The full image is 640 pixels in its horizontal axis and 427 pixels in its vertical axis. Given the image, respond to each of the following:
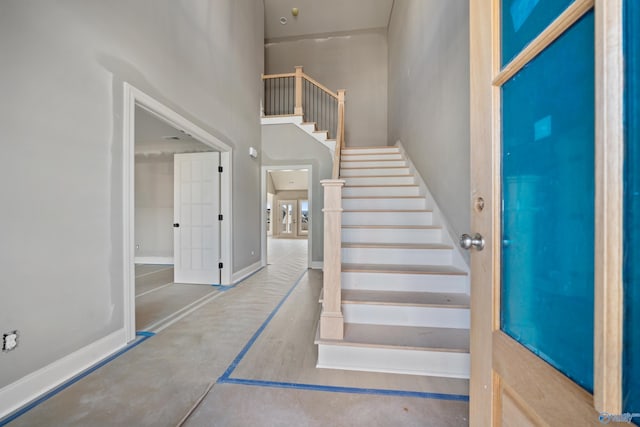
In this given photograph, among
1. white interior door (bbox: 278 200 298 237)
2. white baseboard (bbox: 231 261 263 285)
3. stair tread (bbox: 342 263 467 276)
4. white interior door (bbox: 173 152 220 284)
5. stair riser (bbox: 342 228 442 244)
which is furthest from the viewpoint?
white interior door (bbox: 278 200 298 237)

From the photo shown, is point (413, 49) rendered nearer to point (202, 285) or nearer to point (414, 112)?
point (414, 112)

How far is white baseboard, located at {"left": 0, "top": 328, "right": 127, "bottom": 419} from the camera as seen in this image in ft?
4.64

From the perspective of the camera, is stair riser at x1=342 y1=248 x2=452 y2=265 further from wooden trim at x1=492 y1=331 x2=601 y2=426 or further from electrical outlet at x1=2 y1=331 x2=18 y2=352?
electrical outlet at x1=2 y1=331 x2=18 y2=352

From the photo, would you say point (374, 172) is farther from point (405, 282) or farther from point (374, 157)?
point (405, 282)

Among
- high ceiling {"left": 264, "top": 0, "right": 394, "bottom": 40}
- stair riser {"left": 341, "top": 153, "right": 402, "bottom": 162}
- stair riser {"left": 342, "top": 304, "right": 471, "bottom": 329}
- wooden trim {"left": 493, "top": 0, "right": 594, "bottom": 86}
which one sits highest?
high ceiling {"left": 264, "top": 0, "right": 394, "bottom": 40}

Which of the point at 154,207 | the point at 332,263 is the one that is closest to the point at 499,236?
the point at 332,263

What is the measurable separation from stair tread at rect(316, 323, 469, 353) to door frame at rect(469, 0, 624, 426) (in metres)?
0.88

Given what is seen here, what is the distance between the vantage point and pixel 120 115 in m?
2.05

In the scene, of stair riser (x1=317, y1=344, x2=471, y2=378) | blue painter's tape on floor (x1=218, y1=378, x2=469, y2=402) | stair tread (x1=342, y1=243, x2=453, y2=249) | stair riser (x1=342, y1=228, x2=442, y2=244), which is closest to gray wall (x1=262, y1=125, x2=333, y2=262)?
stair riser (x1=342, y1=228, x2=442, y2=244)

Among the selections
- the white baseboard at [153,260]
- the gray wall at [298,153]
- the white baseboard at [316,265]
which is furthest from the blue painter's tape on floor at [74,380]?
the white baseboard at [153,260]

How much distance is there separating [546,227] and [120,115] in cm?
264

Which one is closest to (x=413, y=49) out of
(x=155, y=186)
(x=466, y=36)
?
(x=466, y=36)

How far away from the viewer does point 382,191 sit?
11.6 feet

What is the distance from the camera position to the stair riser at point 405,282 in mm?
2182
